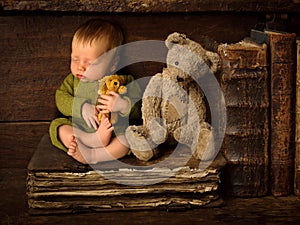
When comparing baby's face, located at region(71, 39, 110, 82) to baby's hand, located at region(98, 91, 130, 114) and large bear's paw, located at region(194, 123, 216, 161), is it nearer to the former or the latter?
baby's hand, located at region(98, 91, 130, 114)

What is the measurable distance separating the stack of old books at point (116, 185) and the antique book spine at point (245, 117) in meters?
0.06

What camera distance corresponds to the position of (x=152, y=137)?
1.08 meters

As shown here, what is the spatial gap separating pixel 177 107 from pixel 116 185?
193 mm

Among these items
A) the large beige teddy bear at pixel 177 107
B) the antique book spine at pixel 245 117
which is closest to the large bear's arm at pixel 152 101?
the large beige teddy bear at pixel 177 107

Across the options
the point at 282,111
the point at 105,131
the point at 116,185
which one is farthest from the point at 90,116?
the point at 282,111

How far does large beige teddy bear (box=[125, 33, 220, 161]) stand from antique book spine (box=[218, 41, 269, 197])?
4 centimetres

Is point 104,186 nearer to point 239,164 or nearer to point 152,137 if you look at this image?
point 152,137

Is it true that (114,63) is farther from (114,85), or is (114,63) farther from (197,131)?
(197,131)

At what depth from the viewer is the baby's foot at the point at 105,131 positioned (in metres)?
1.08

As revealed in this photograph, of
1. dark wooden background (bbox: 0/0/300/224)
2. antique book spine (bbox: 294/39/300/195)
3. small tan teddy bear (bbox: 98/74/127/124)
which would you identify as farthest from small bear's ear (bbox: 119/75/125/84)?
antique book spine (bbox: 294/39/300/195)

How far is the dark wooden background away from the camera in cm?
118

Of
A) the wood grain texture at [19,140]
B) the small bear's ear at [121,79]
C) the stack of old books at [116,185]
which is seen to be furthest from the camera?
the wood grain texture at [19,140]

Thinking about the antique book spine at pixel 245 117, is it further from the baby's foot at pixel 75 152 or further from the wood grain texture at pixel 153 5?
the baby's foot at pixel 75 152

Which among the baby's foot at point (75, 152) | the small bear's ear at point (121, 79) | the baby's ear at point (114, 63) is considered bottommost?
the baby's foot at point (75, 152)
